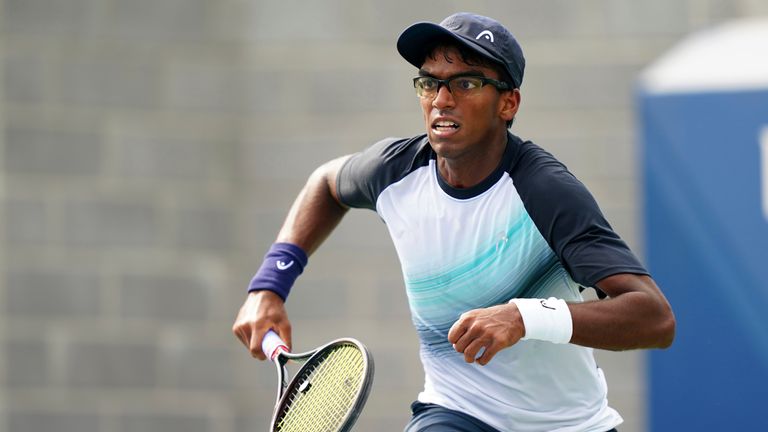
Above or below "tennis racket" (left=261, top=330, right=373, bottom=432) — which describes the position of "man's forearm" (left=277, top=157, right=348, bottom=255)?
above

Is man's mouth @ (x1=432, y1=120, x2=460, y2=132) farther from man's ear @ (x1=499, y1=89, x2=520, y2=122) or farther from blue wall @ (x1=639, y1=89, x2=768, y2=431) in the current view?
blue wall @ (x1=639, y1=89, x2=768, y2=431)

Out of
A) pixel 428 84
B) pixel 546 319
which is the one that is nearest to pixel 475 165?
pixel 428 84

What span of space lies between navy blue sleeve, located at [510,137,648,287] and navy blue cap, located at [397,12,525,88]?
291 millimetres

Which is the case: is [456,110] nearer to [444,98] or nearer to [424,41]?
[444,98]

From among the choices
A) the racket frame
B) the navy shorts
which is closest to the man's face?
the racket frame

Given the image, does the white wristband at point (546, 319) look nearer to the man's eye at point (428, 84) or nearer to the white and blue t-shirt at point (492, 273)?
the white and blue t-shirt at point (492, 273)

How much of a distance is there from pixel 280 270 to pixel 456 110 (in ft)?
2.78

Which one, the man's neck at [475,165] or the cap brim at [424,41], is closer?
the cap brim at [424,41]

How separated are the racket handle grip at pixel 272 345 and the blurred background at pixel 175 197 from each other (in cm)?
290

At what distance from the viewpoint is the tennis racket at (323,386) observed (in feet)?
11.5

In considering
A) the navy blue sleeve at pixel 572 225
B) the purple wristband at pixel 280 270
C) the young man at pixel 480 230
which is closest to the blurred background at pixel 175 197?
the purple wristband at pixel 280 270

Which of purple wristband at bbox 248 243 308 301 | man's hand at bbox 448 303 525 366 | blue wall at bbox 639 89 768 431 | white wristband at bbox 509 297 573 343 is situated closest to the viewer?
man's hand at bbox 448 303 525 366

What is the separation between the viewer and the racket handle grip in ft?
13.2

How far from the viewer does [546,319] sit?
10.9ft
